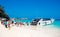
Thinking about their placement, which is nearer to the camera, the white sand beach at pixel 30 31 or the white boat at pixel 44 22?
the white sand beach at pixel 30 31

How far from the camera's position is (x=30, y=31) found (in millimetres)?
3201

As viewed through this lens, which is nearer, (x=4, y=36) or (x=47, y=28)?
(x=4, y=36)

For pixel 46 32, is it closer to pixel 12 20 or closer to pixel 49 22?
pixel 49 22

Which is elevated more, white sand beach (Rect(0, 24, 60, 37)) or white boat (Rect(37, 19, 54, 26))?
white boat (Rect(37, 19, 54, 26))

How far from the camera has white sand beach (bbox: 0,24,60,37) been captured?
10.2 ft

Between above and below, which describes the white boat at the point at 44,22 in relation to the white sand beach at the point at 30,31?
above

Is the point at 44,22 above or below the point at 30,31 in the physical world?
above

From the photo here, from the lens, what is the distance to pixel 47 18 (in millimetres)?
3162

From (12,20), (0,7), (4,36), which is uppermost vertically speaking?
→ (0,7)

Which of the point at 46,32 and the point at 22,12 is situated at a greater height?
the point at 22,12

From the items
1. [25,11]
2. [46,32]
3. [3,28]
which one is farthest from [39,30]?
[3,28]

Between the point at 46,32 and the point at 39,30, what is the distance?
0.13 meters

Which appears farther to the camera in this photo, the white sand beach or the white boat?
the white boat

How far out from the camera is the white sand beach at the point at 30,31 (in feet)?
10.2
